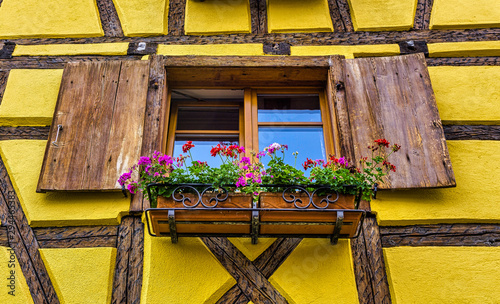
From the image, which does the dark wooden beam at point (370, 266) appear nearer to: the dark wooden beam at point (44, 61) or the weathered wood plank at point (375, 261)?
the weathered wood plank at point (375, 261)

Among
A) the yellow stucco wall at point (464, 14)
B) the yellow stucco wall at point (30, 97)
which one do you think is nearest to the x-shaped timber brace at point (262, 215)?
the yellow stucco wall at point (30, 97)

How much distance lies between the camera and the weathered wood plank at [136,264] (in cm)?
247

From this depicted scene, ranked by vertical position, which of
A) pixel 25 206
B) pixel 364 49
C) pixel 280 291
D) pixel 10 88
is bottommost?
pixel 280 291

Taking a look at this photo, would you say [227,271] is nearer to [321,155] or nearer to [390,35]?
[321,155]

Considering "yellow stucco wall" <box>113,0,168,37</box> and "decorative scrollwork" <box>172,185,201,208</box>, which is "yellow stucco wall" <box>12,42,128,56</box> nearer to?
"yellow stucco wall" <box>113,0,168,37</box>

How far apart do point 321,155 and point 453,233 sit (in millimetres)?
972

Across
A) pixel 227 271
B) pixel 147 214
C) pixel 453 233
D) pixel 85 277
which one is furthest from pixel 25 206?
pixel 453 233

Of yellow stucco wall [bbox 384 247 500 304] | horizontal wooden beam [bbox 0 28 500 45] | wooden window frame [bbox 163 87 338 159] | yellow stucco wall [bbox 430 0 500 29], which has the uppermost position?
yellow stucco wall [bbox 430 0 500 29]

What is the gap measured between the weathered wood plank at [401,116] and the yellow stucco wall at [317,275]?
522 mm

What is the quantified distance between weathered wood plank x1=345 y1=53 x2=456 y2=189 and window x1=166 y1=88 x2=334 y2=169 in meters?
0.28

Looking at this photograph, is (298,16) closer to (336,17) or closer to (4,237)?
(336,17)

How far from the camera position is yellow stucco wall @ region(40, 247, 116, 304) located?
2453mm

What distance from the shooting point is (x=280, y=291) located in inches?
97.9

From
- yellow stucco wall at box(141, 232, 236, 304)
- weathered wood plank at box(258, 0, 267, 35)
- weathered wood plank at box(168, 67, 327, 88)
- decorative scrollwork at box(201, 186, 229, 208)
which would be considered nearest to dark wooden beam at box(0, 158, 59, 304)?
yellow stucco wall at box(141, 232, 236, 304)
